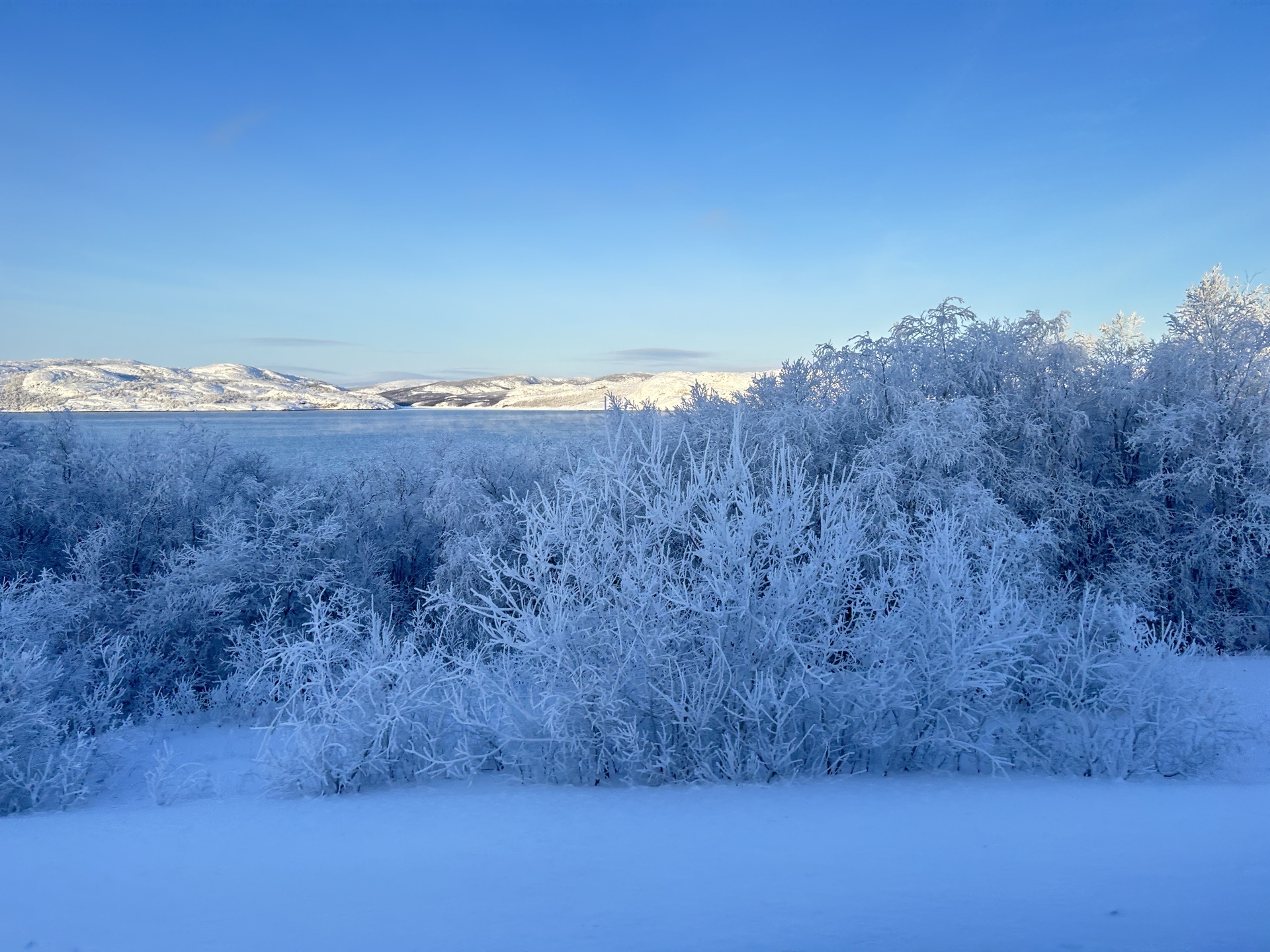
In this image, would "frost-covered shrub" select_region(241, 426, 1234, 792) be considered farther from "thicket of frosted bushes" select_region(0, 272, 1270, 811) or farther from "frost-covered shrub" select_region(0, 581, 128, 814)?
"frost-covered shrub" select_region(0, 581, 128, 814)

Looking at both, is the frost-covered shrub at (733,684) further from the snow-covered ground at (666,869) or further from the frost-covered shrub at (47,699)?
the frost-covered shrub at (47,699)

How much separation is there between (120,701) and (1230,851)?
39.3ft

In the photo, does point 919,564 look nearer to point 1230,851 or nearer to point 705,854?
point 1230,851

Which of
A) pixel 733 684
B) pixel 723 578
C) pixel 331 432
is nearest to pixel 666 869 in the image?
pixel 733 684

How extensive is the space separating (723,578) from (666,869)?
2.16 m

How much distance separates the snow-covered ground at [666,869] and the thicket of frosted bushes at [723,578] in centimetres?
47

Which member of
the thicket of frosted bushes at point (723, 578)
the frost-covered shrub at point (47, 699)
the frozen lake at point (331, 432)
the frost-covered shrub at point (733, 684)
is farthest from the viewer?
the frozen lake at point (331, 432)

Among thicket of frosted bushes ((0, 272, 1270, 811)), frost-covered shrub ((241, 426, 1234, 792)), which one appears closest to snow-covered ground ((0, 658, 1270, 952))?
frost-covered shrub ((241, 426, 1234, 792))

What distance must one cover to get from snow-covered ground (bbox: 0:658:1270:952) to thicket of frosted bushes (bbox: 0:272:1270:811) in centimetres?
47

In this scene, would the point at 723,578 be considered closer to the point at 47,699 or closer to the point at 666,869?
the point at 666,869

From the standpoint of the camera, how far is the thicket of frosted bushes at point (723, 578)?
5.69 m

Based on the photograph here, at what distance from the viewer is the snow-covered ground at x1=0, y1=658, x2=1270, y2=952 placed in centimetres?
363

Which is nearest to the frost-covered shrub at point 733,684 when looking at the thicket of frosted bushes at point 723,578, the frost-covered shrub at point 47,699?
the thicket of frosted bushes at point 723,578

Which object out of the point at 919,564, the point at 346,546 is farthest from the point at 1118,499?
the point at 346,546
